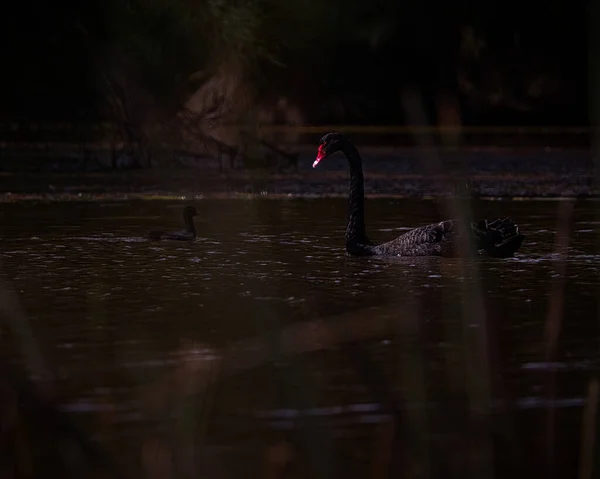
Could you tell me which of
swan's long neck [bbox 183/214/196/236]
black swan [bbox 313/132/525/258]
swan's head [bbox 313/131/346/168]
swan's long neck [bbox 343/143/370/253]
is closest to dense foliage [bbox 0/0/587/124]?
→ swan's long neck [bbox 183/214/196/236]

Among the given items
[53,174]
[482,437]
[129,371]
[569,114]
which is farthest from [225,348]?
[569,114]

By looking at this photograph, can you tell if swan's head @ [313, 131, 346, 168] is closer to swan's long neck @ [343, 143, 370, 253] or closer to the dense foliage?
swan's long neck @ [343, 143, 370, 253]

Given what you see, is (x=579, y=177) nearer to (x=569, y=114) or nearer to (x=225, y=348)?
(x=225, y=348)

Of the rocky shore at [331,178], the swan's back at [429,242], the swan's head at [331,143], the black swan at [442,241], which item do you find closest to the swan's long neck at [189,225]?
the swan's head at [331,143]

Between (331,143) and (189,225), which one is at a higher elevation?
(331,143)

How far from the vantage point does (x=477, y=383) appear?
251 inches

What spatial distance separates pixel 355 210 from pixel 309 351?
15.6 feet

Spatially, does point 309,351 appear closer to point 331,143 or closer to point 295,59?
point 331,143

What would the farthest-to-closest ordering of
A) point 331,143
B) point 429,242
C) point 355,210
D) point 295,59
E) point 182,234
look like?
point 295,59 < point 331,143 < point 182,234 < point 355,210 < point 429,242

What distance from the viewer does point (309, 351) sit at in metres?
7.11

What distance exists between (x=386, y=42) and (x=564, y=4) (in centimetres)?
359

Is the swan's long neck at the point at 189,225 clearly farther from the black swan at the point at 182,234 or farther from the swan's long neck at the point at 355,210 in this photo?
the swan's long neck at the point at 355,210

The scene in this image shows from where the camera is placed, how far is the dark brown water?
5371 mm

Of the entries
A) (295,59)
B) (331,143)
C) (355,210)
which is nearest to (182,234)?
(331,143)
